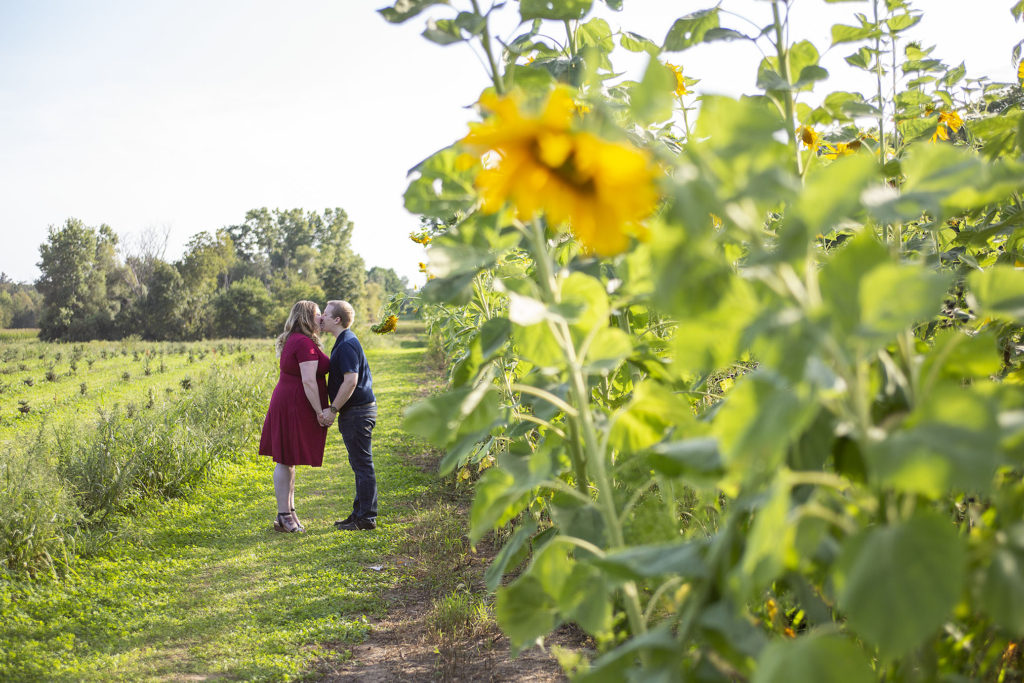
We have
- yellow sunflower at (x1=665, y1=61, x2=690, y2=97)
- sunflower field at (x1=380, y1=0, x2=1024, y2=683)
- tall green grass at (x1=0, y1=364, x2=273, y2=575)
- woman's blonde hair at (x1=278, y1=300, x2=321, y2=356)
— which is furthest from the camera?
woman's blonde hair at (x1=278, y1=300, x2=321, y2=356)

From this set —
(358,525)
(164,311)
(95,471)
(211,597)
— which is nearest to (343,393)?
(358,525)

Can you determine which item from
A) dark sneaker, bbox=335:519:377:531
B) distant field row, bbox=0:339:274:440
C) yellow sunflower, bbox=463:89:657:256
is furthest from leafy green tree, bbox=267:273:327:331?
yellow sunflower, bbox=463:89:657:256

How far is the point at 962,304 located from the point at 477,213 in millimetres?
1920

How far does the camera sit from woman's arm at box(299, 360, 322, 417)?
4.79 m

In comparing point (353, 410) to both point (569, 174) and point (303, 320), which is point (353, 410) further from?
point (569, 174)

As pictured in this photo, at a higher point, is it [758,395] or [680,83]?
[680,83]

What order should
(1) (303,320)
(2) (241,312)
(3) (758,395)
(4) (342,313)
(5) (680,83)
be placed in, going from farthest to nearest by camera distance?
(2) (241,312) < (4) (342,313) < (1) (303,320) < (5) (680,83) < (3) (758,395)

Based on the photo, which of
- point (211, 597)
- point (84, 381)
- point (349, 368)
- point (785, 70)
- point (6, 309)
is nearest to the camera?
point (785, 70)

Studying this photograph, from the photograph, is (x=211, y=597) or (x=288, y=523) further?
(x=288, y=523)

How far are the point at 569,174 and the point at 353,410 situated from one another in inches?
179

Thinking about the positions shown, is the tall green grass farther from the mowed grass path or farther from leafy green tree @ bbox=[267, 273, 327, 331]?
leafy green tree @ bbox=[267, 273, 327, 331]

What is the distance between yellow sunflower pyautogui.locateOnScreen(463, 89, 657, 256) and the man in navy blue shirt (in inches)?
169

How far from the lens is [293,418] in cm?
482

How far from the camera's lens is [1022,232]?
157cm
